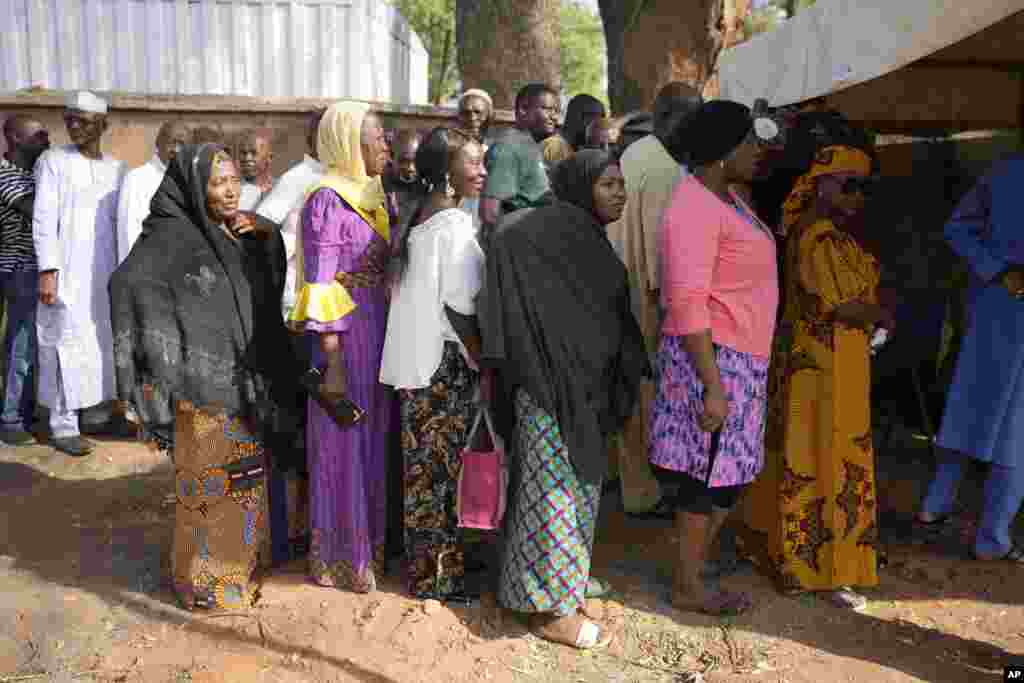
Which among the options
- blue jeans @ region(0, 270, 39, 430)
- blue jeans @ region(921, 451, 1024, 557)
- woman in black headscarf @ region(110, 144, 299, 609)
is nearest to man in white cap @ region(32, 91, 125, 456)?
blue jeans @ region(0, 270, 39, 430)

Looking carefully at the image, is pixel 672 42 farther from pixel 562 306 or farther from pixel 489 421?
pixel 489 421

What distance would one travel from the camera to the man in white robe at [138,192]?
575 centimetres

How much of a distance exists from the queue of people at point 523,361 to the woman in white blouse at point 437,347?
0.4 inches

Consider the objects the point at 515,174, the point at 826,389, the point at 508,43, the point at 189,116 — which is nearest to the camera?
the point at 826,389

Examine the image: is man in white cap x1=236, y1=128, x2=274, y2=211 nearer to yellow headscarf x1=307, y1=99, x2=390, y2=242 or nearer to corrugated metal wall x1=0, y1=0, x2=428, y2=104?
yellow headscarf x1=307, y1=99, x2=390, y2=242

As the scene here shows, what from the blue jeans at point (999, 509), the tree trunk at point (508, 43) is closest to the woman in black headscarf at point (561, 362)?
the blue jeans at point (999, 509)

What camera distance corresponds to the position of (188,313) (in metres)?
3.48

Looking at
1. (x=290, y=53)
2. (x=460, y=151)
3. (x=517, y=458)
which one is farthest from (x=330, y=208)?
(x=290, y=53)

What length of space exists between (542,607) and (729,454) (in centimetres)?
95

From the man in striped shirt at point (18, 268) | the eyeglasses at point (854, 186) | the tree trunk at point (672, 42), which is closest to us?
the eyeglasses at point (854, 186)

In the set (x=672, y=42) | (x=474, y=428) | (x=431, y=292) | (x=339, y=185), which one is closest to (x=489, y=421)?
(x=474, y=428)

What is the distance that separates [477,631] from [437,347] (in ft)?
3.87

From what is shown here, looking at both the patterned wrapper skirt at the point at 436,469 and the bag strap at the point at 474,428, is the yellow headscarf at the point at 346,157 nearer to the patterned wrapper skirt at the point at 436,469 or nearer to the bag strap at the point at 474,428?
the patterned wrapper skirt at the point at 436,469

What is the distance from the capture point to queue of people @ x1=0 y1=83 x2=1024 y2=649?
3322 millimetres
